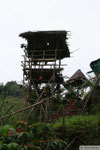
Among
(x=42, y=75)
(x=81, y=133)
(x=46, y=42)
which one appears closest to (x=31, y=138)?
(x=81, y=133)

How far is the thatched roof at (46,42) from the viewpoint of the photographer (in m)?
15.0

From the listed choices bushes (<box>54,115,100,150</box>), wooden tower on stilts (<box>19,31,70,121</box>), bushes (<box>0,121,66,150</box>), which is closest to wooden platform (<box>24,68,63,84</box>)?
wooden tower on stilts (<box>19,31,70,121</box>)

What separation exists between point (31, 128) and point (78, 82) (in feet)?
40.7

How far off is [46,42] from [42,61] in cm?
150

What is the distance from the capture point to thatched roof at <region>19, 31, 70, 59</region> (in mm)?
15023

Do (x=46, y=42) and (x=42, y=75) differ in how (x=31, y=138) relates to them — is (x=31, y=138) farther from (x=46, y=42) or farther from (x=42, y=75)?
(x=46, y=42)

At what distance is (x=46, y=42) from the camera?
15.6 m

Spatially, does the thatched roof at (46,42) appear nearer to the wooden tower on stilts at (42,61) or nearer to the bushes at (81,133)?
the wooden tower on stilts at (42,61)

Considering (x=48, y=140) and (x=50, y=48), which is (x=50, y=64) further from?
(x=48, y=140)

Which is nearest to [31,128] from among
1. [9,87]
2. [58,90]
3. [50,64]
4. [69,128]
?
[69,128]

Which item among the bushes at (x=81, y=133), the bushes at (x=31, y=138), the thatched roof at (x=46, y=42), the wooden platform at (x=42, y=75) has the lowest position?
the bushes at (x=81, y=133)

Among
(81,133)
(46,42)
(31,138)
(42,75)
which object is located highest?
(46,42)

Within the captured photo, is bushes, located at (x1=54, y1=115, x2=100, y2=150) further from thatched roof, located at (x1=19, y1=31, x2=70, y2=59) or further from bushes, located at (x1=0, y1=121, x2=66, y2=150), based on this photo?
thatched roof, located at (x1=19, y1=31, x2=70, y2=59)

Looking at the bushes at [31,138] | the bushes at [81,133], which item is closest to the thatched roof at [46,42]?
the bushes at [81,133]
